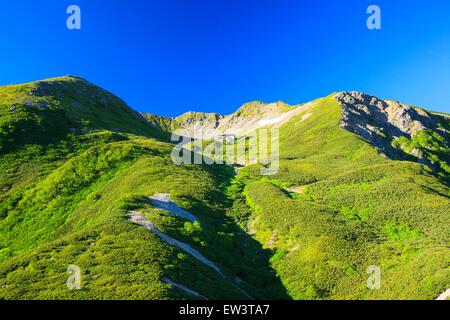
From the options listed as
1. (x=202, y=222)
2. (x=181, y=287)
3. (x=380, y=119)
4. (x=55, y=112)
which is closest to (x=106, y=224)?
(x=202, y=222)

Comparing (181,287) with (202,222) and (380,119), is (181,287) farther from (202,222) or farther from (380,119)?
(380,119)

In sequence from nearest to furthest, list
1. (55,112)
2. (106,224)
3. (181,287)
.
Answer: (181,287), (106,224), (55,112)

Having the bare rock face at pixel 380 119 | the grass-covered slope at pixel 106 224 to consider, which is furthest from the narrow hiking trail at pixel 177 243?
the bare rock face at pixel 380 119

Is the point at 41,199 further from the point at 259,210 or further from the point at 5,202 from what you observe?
the point at 259,210

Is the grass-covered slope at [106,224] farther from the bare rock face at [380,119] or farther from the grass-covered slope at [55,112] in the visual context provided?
the bare rock face at [380,119]

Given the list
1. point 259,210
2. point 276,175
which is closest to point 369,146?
point 276,175

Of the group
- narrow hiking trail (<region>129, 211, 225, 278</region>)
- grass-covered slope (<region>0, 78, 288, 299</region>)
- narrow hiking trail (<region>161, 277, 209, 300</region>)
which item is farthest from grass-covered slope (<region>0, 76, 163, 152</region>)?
narrow hiking trail (<region>161, 277, 209, 300</region>)

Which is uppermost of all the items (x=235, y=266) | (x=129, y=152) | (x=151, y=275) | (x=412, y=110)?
(x=412, y=110)
